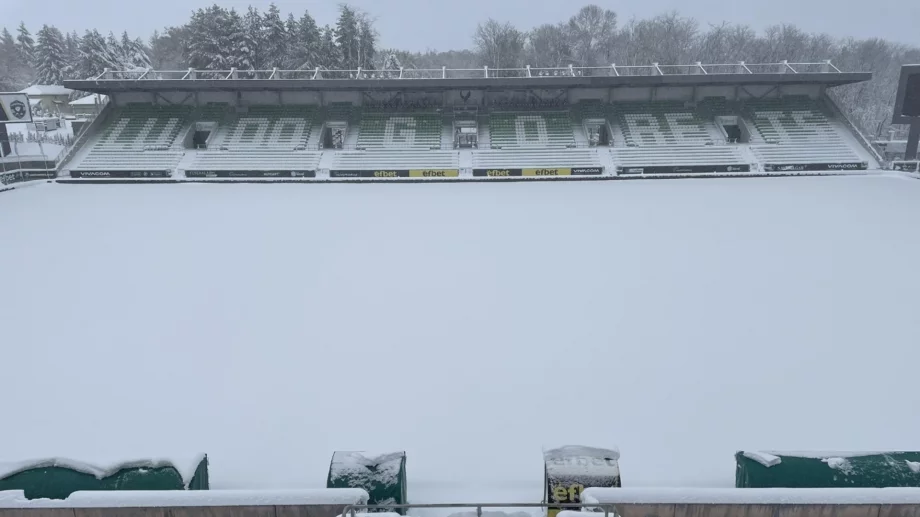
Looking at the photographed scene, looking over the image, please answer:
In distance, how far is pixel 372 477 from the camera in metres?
5.19

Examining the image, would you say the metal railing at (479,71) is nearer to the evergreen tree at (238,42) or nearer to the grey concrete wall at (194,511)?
the evergreen tree at (238,42)

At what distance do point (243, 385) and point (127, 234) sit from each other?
33.9 ft

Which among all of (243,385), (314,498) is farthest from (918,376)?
(243,385)

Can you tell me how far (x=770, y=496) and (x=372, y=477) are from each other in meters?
3.41

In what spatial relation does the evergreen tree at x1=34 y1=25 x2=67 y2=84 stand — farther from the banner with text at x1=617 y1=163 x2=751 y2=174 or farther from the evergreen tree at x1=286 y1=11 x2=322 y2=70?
the banner with text at x1=617 y1=163 x2=751 y2=174

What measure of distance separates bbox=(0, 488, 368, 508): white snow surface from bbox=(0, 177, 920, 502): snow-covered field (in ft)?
6.15

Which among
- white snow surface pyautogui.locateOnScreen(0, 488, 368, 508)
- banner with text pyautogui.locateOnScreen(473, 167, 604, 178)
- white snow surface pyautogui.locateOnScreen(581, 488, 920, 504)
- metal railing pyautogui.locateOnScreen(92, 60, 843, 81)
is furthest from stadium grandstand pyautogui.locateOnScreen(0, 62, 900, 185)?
white snow surface pyautogui.locateOnScreen(0, 488, 368, 508)

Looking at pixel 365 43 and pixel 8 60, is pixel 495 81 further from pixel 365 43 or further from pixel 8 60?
pixel 8 60

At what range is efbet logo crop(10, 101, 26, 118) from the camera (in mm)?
23156

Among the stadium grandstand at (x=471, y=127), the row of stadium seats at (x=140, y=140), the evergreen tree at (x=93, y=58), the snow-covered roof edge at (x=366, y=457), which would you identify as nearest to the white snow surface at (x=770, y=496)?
Result: the snow-covered roof edge at (x=366, y=457)

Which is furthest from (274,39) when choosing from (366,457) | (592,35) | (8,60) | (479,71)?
(8,60)

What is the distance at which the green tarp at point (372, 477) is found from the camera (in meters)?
5.14

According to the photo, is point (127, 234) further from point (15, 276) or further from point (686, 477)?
point (686, 477)

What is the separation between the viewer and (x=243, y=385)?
799cm
